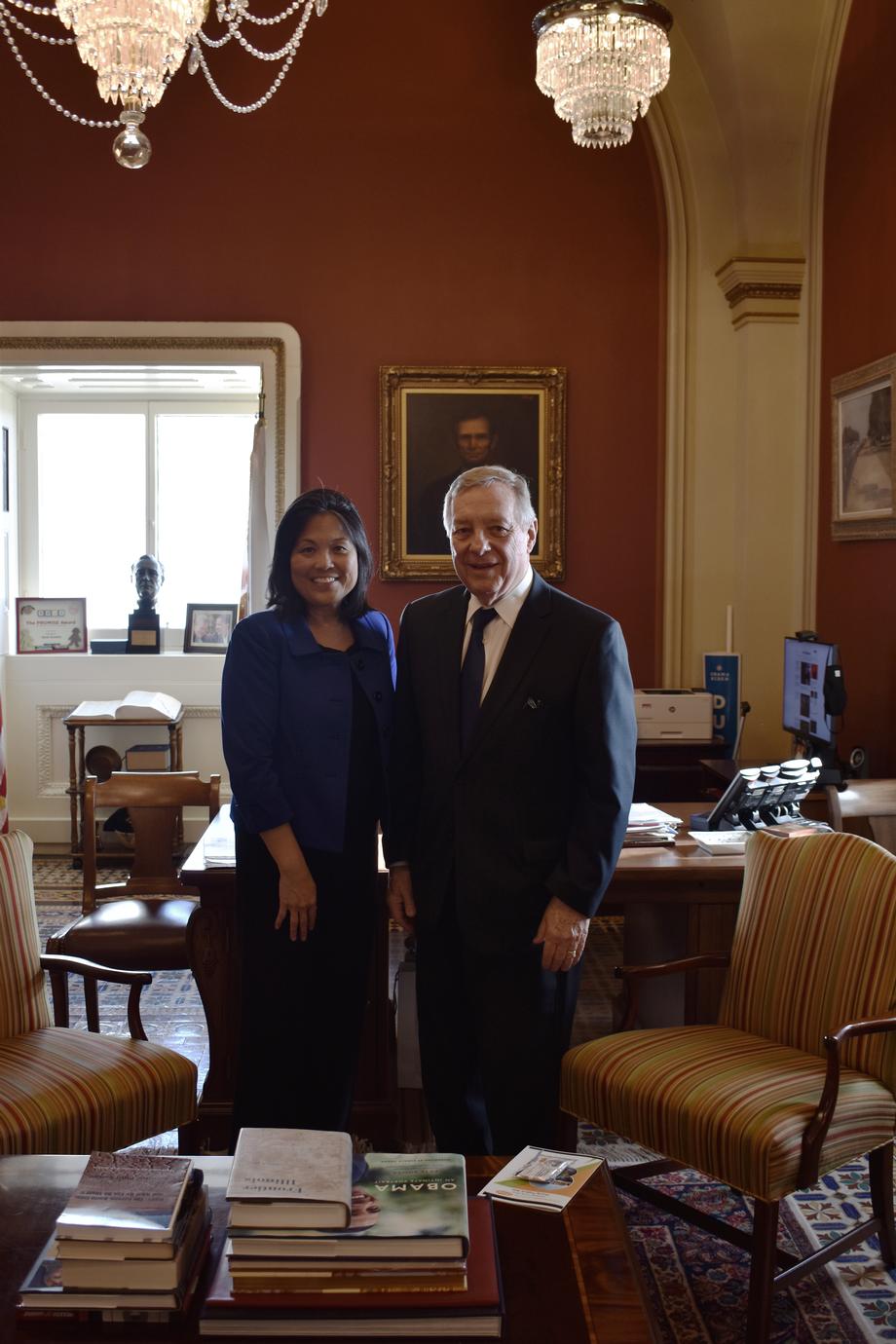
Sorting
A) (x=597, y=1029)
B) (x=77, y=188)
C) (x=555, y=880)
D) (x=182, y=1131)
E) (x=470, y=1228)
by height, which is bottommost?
(x=597, y=1029)

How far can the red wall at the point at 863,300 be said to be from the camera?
456cm

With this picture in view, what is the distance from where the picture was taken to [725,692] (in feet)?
17.9

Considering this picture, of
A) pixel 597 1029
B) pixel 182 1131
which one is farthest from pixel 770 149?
pixel 182 1131

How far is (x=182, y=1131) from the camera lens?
261cm

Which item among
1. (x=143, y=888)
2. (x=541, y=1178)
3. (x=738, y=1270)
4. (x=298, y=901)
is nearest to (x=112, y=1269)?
(x=541, y=1178)

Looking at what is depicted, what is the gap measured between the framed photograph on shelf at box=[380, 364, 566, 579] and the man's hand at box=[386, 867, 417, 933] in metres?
3.18

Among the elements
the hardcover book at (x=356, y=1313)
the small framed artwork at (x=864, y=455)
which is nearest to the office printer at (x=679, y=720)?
the small framed artwork at (x=864, y=455)

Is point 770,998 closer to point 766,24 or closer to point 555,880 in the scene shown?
point 555,880

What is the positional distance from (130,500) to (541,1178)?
6.26m

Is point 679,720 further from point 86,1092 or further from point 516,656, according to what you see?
point 86,1092

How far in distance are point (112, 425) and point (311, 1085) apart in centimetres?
565

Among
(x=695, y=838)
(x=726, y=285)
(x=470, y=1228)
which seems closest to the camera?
(x=470, y=1228)

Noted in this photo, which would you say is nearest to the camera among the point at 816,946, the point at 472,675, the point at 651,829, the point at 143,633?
the point at 472,675

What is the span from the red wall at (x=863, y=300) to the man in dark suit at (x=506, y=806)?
241cm
